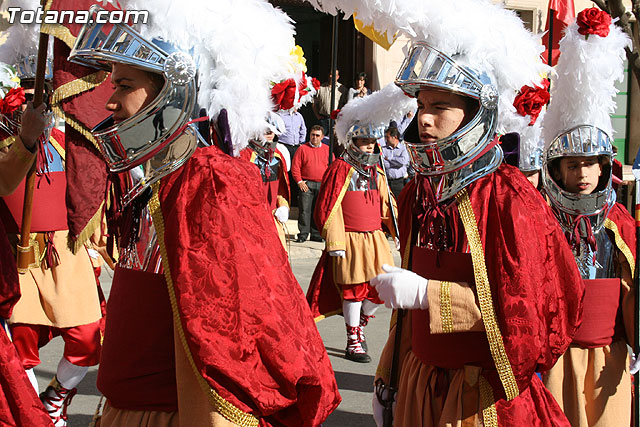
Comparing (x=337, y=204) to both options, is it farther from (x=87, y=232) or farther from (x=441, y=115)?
(x=441, y=115)

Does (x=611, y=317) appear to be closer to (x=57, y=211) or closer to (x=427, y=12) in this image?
(x=427, y=12)

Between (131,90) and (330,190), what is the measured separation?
15.7 feet

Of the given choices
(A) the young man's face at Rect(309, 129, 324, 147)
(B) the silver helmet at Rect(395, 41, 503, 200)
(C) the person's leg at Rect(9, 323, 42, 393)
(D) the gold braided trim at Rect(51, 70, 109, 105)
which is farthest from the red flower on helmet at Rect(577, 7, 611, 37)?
(A) the young man's face at Rect(309, 129, 324, 147)

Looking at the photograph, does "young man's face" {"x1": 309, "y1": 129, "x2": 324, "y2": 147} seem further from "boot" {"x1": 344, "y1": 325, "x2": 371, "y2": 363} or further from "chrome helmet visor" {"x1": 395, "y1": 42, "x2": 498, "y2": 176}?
"chrome helmet visor" {"x1": 395, "y1": 42, "x2": 498, "y2": 176}

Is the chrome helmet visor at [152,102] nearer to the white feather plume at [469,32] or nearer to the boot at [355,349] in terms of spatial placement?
the white feather plume at [469,32]

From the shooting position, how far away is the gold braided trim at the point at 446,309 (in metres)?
2.60

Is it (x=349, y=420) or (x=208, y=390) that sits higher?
(x=208, y=390)

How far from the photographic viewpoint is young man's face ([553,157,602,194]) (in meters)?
3.92

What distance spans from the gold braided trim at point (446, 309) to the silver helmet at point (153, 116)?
3.30 feet

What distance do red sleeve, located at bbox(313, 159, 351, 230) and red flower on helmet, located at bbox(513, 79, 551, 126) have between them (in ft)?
12.9

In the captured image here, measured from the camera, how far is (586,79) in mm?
3979

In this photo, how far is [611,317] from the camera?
378 centimetres

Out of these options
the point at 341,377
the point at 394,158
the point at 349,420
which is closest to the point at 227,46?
the point at 349,420

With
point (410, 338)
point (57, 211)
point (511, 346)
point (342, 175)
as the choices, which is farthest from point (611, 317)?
point (342, 175)
